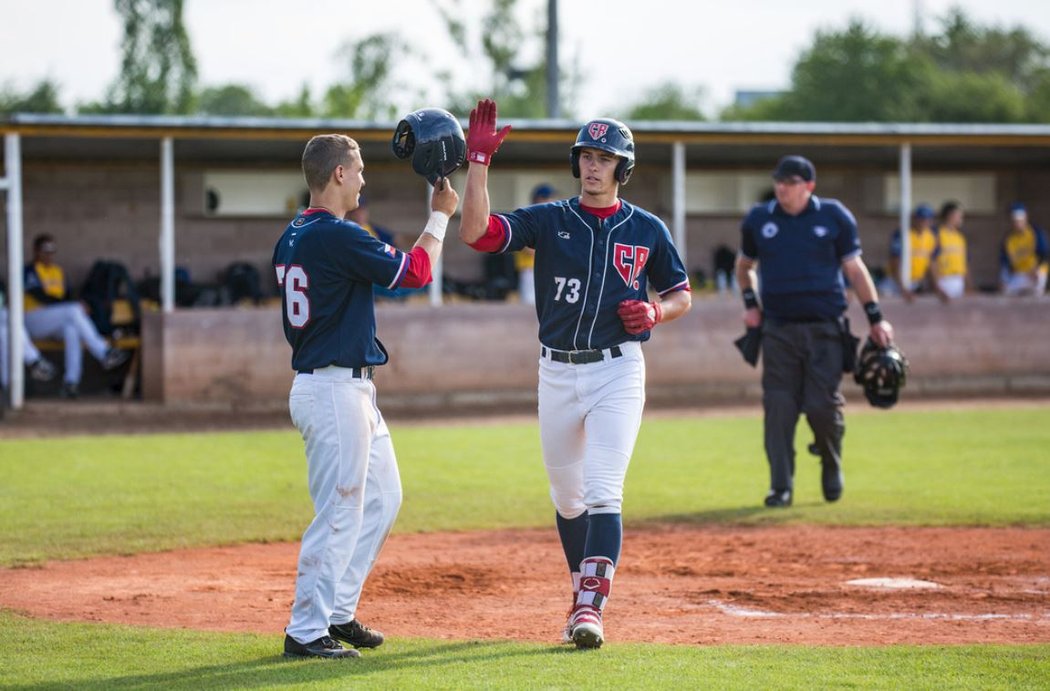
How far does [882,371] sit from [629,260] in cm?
446

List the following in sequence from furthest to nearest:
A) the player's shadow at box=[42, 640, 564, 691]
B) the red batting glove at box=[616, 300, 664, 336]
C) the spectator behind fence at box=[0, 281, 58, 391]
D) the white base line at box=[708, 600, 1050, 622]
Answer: the spectator behind fence at box=[0, 281, 58, 391] → the white base line at box=[708, 600, 1050, 622] → the red batting glove at box=[616, 300, 664, 336] → the player's shadow at box=[42, 640, 564, 691]

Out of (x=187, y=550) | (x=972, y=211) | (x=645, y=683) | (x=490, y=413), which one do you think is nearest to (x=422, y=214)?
(x=490, y=413)

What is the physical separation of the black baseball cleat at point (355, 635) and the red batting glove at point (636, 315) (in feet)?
5.51

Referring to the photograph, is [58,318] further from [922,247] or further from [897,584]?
[897,584]

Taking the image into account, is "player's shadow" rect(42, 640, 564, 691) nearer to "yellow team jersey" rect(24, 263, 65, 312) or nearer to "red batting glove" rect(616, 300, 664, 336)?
"red batting glove" rect(616, 300, 664, 336)

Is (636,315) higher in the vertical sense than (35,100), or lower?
lower

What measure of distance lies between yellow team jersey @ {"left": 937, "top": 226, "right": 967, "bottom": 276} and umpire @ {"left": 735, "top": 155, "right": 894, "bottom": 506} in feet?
33.8

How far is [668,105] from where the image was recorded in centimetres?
6994

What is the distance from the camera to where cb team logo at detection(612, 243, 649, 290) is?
6352 millimetres

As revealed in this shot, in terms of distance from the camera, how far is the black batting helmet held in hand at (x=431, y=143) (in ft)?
19.9

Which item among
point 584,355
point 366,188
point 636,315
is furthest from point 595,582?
point 366,188

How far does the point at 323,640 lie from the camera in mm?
5645

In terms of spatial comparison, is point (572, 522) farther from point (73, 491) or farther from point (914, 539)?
point (73, 491)

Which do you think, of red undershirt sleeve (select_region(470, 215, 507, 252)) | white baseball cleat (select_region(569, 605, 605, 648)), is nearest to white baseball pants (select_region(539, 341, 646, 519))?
white baseball cleat (select_region(569, 605, 605, 648))
